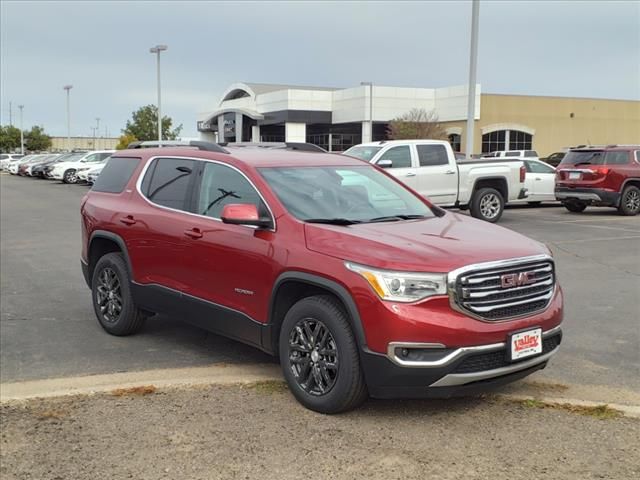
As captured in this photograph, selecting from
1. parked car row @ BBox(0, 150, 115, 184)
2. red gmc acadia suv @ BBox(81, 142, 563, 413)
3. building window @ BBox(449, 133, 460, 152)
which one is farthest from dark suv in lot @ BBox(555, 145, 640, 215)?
building window @ BBox(449, 133, 460, 152)

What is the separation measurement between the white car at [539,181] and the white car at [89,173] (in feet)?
65.7

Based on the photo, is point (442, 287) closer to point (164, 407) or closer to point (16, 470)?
point (164, 407)

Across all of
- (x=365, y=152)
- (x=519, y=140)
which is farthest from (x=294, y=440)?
(x=519, y=140)

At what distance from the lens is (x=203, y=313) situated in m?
5.56

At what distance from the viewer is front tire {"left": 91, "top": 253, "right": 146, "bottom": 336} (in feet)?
21.4

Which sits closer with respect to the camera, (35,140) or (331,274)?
(331,274)

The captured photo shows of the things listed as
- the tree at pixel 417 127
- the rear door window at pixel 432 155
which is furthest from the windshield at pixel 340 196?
the tree at pixel 417 127

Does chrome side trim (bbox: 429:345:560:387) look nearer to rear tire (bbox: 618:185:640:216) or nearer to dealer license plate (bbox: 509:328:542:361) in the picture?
dealer license plate (bbox: 509:328:542:361)

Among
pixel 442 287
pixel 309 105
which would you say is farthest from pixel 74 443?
pixel 309 105

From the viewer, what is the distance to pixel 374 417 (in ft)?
14.9

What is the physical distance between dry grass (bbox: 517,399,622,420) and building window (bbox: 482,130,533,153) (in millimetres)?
55462

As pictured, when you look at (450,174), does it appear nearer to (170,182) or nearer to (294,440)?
(170,182)

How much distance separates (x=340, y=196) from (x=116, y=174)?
9.03 ft

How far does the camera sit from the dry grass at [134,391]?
198 inches
